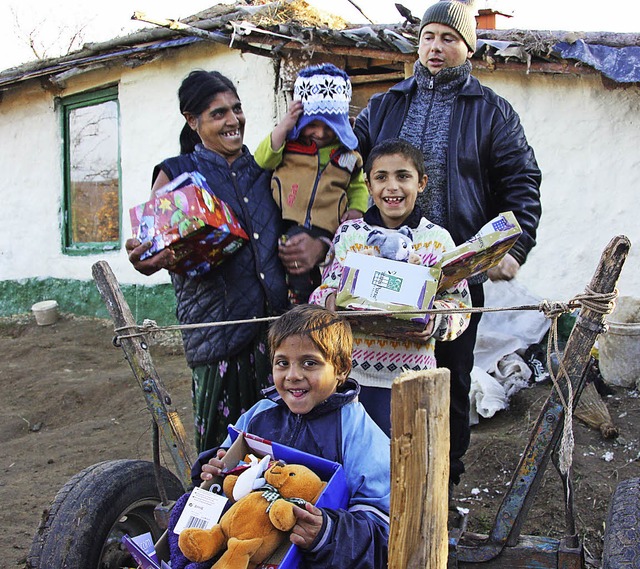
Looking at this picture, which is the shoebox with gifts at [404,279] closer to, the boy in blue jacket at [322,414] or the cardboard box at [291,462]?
the boy in blue jacket at [322,414]

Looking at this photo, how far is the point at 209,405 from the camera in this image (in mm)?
2670

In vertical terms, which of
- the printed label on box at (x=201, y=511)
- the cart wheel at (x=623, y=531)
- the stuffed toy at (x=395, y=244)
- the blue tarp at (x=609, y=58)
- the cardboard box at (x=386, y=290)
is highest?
the blue tarp at (x=609, y=58)

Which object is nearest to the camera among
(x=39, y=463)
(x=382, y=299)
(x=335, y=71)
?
(x=382, y=299)

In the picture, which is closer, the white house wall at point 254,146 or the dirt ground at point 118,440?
the dirt ground at point 118,440

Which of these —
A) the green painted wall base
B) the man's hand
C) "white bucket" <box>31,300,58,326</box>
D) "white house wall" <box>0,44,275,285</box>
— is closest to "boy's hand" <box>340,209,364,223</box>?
the man's hand

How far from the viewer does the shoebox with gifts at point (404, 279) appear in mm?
2086

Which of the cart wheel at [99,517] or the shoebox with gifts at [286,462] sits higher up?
the shoebox with gifts at [286,462]

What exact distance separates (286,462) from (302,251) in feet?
3.18

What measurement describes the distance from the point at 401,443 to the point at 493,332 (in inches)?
186

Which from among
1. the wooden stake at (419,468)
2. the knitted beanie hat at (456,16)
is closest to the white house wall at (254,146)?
the knitted beanie hat at (456,16)

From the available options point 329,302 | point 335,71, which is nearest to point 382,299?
point 329,302

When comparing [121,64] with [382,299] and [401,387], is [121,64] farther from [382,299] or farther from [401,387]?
[401,387]

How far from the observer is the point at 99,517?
2264mm

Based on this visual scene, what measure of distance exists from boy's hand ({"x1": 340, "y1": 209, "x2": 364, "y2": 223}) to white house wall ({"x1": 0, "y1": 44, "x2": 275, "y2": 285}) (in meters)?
4.75
